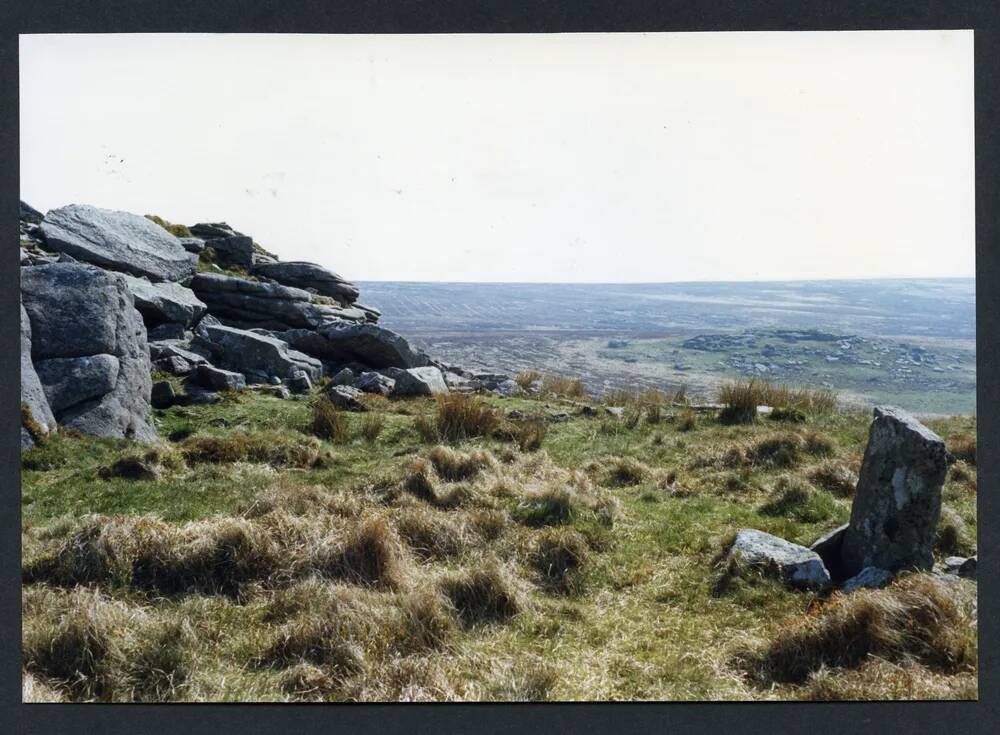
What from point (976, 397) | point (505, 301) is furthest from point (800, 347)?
point (976, 397)

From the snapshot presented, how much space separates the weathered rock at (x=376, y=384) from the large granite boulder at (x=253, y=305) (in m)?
2.98

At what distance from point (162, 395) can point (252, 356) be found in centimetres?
268

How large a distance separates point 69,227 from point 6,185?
9297 mm

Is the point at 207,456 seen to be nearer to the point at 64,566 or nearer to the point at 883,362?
the point at 64,566

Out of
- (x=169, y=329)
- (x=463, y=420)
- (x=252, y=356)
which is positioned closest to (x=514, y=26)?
(x=463, y=420)

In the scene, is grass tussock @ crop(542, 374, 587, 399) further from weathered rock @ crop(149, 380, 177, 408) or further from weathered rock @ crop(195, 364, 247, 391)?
weathered rock @ crop(149, 380, 177, 408)

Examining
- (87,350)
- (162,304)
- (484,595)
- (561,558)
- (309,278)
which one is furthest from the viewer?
(309,278)

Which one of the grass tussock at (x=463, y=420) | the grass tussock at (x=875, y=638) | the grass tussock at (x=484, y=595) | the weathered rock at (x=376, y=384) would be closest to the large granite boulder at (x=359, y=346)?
the weathered rock at (x=376, y=384)

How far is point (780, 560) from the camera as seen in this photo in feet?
19.7

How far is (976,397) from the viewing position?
6.10m

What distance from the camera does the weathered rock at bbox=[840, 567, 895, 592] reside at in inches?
221

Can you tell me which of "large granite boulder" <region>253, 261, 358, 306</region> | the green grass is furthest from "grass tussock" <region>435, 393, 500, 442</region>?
"large granite boulder" <region>253, 261, 358, 306</region>

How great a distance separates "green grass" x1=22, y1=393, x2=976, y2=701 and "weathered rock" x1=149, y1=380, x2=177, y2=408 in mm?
2097

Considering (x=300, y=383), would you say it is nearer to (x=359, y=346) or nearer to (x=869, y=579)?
(x=359, y=346)
